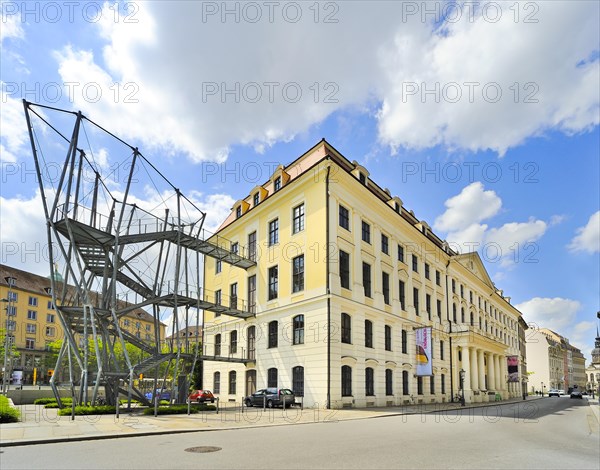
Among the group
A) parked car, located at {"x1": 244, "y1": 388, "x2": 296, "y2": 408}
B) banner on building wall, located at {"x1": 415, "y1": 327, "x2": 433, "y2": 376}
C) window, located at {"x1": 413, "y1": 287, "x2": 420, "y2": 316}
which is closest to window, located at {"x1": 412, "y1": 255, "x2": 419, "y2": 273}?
window, located at {"x1": 413, "y1": 287, "x2": 420, "y2": 316}

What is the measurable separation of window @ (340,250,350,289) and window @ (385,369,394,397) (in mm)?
7810

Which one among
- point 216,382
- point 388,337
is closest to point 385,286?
point 388,337

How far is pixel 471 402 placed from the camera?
44531mm

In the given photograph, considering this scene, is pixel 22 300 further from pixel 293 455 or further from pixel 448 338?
pixel 293 455

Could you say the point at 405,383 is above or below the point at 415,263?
below

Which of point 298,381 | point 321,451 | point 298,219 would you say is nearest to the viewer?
point 321,451

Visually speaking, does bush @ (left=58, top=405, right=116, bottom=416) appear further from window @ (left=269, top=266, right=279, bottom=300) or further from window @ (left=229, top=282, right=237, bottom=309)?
window @ (left=229, top=282, right=237, bottom=309)

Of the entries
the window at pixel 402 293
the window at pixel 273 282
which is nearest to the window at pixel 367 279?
the window at pixel 402 293

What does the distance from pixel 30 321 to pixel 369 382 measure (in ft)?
238

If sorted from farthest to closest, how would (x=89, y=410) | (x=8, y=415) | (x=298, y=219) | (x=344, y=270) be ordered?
(x=298, y=219)
(x=344, y=270)
(x=89, y=410)
(x=8, y=415)

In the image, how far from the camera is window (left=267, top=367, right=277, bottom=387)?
32.0 m

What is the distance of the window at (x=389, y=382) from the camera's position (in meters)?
33.8

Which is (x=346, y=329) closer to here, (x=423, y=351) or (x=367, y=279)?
(x=367, y=279)

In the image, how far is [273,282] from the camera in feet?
113
